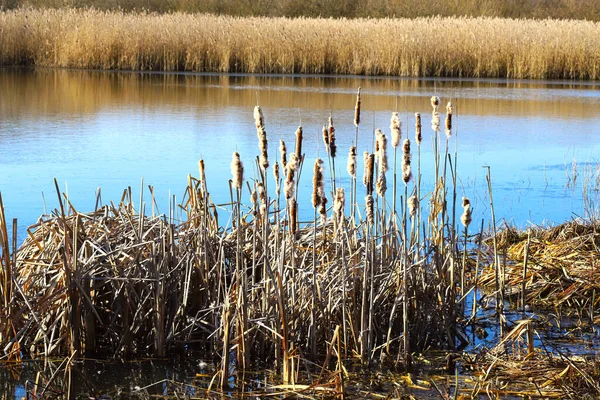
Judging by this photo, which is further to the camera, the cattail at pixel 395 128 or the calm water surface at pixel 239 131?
the calm water surface at pixel 239 131

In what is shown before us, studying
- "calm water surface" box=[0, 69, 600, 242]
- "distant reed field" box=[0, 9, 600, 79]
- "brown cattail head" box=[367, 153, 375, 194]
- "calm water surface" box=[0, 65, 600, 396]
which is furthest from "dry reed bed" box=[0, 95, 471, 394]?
"distant reed field" box=[0, 9, 600, 79]

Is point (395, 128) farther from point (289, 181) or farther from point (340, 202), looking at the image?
point (289, 181)

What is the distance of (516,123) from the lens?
941 cm

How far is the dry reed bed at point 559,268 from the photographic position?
374 cm

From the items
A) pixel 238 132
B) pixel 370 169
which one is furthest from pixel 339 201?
pixel 238 132

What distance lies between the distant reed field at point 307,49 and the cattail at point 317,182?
41.2 ft

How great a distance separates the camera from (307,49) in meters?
15.5

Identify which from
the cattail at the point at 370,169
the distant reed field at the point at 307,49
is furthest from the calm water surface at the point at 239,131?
the distant reed field at the point at 307,49

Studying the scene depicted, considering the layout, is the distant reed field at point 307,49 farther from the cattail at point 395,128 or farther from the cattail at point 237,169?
the cattail at point 237,169

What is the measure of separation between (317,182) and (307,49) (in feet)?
42.8

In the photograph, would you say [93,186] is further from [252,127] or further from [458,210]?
[252,127]

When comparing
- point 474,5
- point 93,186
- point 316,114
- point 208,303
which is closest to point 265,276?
point 208,303

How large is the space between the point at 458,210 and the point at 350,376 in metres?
2.60

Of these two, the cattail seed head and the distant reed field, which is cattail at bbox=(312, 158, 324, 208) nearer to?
the cattail seed head
